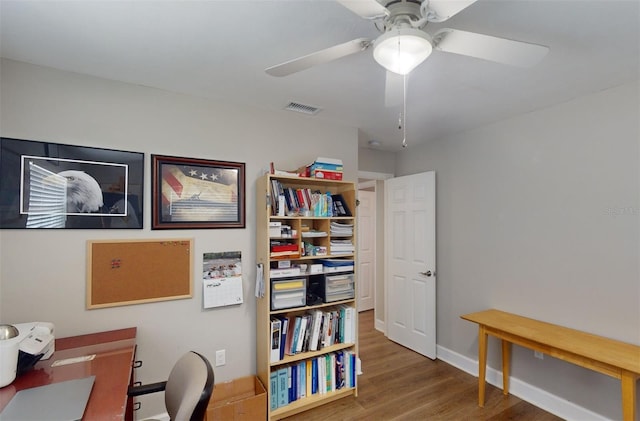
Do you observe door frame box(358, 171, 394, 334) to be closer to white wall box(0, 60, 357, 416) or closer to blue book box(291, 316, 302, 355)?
white wall box(0, 60, 357, 416)

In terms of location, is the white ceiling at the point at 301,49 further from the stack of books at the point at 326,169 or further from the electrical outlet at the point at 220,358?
the electrical outlet at the point at 220,358

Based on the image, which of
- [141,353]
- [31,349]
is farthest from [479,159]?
[31,349]

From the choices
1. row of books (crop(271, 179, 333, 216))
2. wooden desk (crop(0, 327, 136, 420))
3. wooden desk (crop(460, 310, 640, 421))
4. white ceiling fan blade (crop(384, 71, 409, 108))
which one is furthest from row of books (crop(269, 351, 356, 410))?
white ceiling fan blade (crop(384, 71, 409, 108))

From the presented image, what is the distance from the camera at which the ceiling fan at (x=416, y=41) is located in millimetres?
1040

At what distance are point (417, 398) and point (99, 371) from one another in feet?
7.61

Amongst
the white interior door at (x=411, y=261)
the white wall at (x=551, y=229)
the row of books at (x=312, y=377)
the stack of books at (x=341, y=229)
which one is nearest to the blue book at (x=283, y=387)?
the row of books at (x=312, y=377)

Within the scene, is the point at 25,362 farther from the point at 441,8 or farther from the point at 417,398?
the point at 417,398

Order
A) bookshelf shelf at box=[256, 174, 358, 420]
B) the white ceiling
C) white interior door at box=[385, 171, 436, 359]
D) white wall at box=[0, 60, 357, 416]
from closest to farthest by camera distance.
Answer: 1. the white ceiling
2. white wall at box=[0, 60, 357, 416]
3. bookshelf shelf at box=[256, 174, 358, 420]
4. white interior door at box=[385, 171, 436, 359]

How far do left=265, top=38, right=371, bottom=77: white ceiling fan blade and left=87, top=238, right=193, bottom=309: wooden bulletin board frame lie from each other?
1.48 metres

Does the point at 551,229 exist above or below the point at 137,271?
above

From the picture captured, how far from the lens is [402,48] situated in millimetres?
1141

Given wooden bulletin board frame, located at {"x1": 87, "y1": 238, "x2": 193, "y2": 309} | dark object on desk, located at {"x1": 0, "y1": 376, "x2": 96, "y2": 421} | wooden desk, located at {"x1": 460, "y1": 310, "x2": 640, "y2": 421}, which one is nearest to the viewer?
dark object on desk, located at {"x1": 0, "y1": 376, "x2": 96, "y2": 421}

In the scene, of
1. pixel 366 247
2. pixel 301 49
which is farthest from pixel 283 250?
pixel 366 247

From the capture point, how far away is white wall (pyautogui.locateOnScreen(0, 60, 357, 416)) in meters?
1.78
